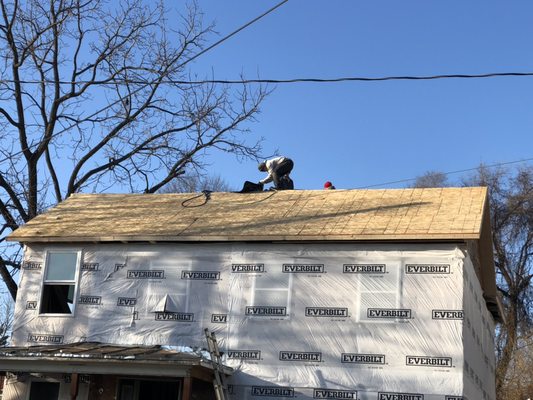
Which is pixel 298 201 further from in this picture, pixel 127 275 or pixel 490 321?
pixel 490 321

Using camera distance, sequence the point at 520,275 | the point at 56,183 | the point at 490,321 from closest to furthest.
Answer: the point at 490,321 → the point at 56,183 → the point at 520,275

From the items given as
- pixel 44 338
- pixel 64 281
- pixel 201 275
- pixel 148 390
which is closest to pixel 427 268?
pixel 201 275

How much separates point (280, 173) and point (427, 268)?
6.29m

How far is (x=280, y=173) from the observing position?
1928 centimetres

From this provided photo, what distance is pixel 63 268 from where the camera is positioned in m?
16.8

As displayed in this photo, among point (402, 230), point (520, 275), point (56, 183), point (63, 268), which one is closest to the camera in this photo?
point (402, 230)

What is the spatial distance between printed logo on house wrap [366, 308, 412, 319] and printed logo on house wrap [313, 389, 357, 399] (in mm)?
1552

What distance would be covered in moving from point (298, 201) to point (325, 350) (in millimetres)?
4136

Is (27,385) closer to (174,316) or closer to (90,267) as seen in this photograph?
(90,267)

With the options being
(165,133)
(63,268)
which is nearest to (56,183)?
(165,133)

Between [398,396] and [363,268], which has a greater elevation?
[363,268]

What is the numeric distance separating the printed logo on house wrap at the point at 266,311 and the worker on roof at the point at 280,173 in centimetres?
472

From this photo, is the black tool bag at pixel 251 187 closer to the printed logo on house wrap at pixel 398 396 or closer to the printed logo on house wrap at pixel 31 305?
the printed logo on house wrap at pixel 31 305

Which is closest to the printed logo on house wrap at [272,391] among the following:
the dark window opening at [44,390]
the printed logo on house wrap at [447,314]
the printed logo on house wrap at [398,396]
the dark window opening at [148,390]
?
the printed logo on house wrap at [398,396]
